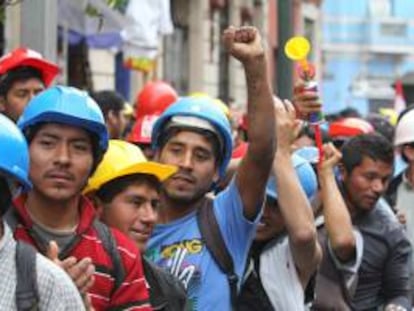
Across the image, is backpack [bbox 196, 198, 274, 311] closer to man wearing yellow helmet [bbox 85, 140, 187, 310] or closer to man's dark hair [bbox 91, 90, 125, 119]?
man wearing yellow helmet [bbox 85, 140, 187, 310]

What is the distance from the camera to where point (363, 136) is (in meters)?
6.69

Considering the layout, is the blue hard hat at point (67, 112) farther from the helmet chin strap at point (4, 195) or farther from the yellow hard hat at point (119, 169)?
the helmet chin strap at point (4, 195)

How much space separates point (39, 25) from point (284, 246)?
1478mm

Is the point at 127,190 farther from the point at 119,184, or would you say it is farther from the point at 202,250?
the point at 202,250

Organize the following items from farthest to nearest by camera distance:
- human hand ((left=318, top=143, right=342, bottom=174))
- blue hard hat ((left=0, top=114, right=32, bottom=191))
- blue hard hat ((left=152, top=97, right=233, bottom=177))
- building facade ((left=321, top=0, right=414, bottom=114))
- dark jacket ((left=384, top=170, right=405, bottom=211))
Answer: building facade ((left=321, top=0, right=414, bottom=114)), dark jacket ((left=384, top=170, right=405, bottom=211)), human hand ((left=318, top=143, right=342, bottom=174)), blue hard hat ((left=152, top=97, right=233, bottom=177)), blue hard hat ((left=0, top=114, right=32, bottom=191))

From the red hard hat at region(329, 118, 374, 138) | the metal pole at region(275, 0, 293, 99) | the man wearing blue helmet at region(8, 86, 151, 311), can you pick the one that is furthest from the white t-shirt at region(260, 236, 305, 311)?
the metal pole at region(275, 0, 293, 99)

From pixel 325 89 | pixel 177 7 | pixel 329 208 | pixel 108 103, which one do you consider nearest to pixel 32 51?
pixel 329 208

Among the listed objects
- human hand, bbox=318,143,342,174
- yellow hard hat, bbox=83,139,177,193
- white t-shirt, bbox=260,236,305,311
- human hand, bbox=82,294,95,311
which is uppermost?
yellow hard hat, bbox=83,139,177,193

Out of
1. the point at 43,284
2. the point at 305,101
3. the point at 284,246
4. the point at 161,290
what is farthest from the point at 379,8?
the point at 43,284

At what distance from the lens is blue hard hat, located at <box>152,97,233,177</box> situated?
5027 mm

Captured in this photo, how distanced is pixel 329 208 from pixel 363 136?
0.78m

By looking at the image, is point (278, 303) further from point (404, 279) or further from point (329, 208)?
point (404, 279)

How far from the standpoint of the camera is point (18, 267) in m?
3.56

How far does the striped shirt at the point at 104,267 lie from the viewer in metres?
4.13
